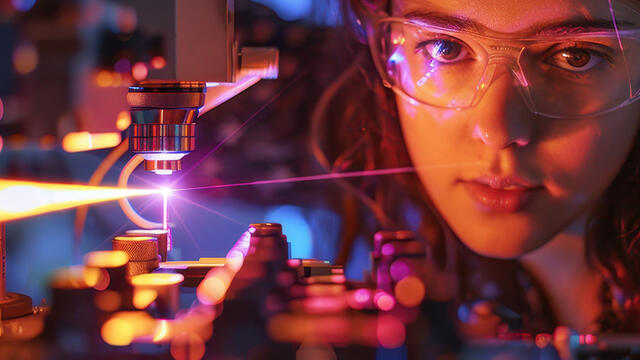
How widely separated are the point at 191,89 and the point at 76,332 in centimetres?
41

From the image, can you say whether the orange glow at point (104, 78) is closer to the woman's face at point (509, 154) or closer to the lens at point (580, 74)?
the woman's face at point (509, 154)

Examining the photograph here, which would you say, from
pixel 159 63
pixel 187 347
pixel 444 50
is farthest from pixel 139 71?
pixel 444 50

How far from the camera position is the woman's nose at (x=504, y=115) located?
116 cm

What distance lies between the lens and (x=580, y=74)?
3.76 ft

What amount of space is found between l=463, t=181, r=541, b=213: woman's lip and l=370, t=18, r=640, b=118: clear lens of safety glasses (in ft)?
0.57

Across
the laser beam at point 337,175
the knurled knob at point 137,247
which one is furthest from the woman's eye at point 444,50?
the knurled knob at point 137,247

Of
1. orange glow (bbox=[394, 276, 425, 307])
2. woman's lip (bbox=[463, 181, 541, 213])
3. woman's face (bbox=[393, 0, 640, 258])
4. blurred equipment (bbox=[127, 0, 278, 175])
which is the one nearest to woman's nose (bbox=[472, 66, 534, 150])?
woman's face (bbox=[393, 0, 640, 258])

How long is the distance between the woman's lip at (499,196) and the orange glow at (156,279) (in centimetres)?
66

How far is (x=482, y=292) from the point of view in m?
1.29

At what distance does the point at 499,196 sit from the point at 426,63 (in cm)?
33

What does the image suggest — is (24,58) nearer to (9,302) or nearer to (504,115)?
(9,302)

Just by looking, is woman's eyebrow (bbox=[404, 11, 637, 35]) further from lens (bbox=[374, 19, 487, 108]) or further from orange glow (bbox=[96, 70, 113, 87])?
orange glow (bbox=[96, 70, 113, 87])

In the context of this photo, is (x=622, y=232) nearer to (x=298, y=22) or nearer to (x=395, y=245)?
(x=395, y=245)

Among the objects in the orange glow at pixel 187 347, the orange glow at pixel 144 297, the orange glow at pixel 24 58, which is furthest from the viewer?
the orange glow at pixel 24 58
